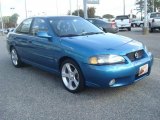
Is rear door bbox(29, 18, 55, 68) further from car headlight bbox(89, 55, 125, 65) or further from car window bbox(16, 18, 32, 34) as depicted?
car headlight bbox(89, 55, 125, 65)

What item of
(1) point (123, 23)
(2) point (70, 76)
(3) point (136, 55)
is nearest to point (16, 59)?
(2) point (70, 76)

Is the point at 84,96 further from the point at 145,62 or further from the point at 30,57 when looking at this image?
the point at 30,57

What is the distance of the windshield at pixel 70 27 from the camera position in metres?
5.91

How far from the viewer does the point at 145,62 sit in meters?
5.17

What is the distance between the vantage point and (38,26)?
652 centimetres

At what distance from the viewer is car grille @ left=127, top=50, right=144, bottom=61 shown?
16.3 ft

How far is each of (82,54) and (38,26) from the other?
200 cm

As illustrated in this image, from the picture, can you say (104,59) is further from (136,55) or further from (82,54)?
(136,55)

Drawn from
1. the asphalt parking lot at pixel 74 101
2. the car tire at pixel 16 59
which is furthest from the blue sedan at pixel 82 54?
the car tire at pixel 16 59

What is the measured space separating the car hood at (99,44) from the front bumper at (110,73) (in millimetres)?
280

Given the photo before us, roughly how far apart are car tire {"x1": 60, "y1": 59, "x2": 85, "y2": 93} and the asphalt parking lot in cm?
13

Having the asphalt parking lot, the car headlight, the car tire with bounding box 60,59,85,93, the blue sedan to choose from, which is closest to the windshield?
the blue sedan

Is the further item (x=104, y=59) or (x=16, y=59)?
(x=16, y=59)

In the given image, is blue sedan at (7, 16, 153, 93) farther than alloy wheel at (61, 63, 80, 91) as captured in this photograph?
No
